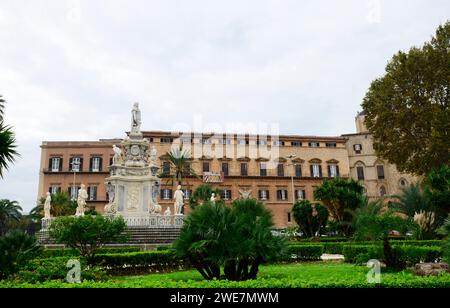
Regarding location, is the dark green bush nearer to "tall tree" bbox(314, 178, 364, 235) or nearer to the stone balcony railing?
the stone balcony railing

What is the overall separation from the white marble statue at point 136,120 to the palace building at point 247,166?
23.4 m

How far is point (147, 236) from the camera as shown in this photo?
2456cm

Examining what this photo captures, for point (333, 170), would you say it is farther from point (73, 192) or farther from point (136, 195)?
Result: point (73, 192)

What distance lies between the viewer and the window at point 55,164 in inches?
2181

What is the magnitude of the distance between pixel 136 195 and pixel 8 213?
30.1m

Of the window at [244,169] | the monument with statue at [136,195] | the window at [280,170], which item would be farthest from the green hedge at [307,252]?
the window at [280,170]

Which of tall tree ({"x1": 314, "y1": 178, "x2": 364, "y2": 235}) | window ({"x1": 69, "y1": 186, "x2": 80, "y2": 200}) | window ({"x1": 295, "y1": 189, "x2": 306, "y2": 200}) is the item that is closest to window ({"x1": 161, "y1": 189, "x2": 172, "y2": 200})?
window ({"x1": 69, "y1": 186, "x2": 80, "y2": 200})

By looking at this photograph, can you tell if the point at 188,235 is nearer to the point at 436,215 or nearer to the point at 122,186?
the point at 436,215

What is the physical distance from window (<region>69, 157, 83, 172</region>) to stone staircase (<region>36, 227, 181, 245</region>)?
106ft

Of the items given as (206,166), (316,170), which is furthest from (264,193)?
(206,166)

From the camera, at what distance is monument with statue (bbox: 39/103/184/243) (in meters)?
26.5

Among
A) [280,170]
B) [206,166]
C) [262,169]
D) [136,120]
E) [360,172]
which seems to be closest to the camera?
[136,120]

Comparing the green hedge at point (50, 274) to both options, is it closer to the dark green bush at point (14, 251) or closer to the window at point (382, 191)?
the dark green bush at point (14, 251)

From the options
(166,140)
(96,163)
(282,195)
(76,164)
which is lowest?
(282,195)
